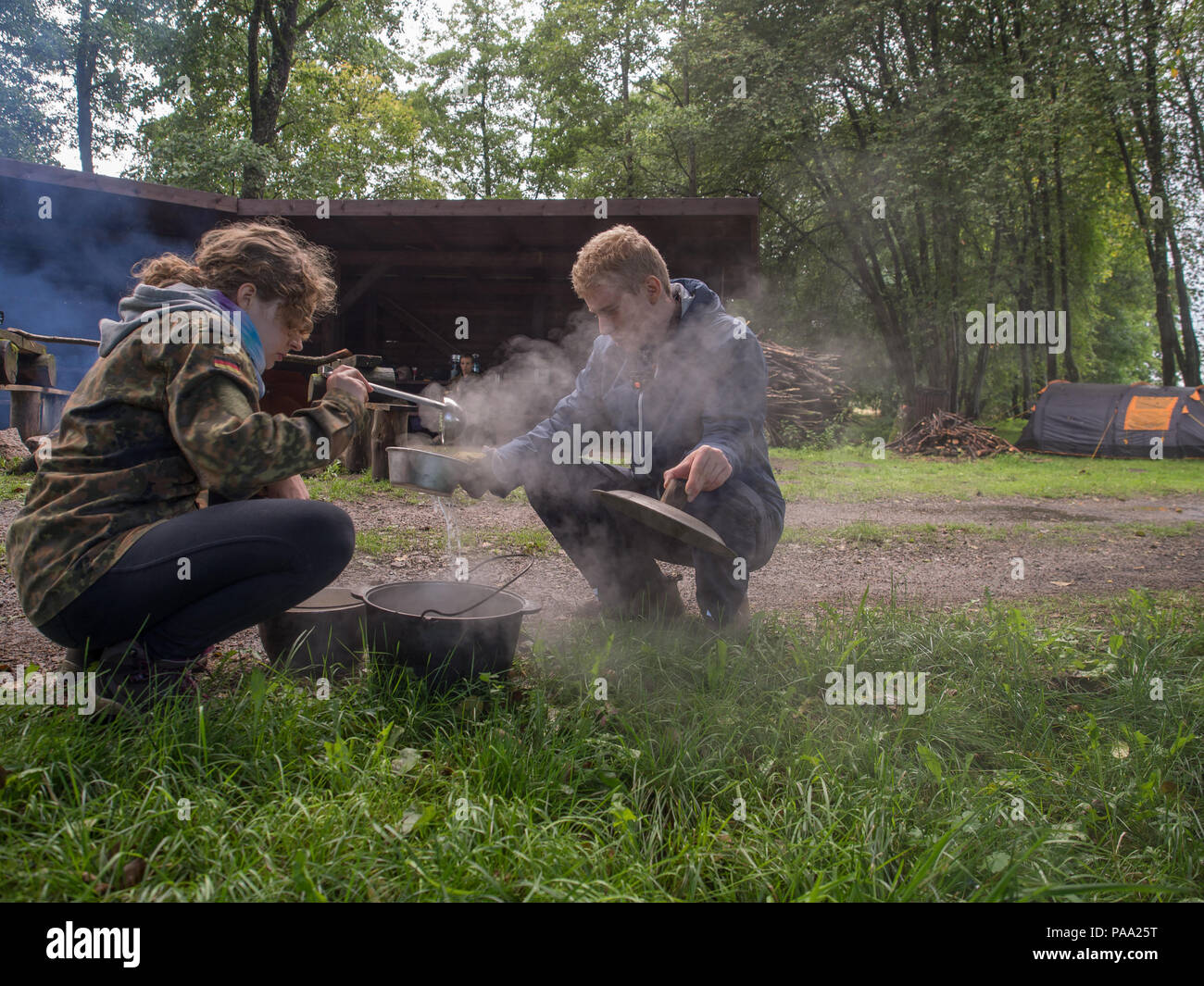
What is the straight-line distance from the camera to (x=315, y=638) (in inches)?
92.4

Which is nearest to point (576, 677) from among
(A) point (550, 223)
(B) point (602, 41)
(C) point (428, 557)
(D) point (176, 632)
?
(D) point (176, 632)

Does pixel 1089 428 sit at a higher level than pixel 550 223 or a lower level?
lower

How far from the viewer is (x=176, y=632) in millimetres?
1959

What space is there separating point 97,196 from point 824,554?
9.29m

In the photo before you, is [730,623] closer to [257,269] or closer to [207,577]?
[207,577]

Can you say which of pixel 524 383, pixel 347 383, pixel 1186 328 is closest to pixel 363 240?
pixel 524 383

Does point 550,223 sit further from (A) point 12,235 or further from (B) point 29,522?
(B) point 29,522

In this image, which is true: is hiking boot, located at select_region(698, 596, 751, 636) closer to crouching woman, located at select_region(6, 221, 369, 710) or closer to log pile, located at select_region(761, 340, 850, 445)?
crouching woman, located at select_region(6, 221, 369, 710)

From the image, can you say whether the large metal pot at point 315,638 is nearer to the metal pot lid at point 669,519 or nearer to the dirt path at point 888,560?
the dirt path at point 888,560

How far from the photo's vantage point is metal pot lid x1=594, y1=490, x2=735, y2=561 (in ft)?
7.39

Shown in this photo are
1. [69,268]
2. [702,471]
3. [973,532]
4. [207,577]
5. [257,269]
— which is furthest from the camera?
[69,268]

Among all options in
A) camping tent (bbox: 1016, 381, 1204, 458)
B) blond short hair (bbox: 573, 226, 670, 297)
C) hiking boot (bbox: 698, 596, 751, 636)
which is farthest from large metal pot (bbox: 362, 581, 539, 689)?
camping tent (bbox: 1016, 381, 1204, 458)

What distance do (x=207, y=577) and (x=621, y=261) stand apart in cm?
184

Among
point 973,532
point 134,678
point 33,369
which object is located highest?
point 33,369
